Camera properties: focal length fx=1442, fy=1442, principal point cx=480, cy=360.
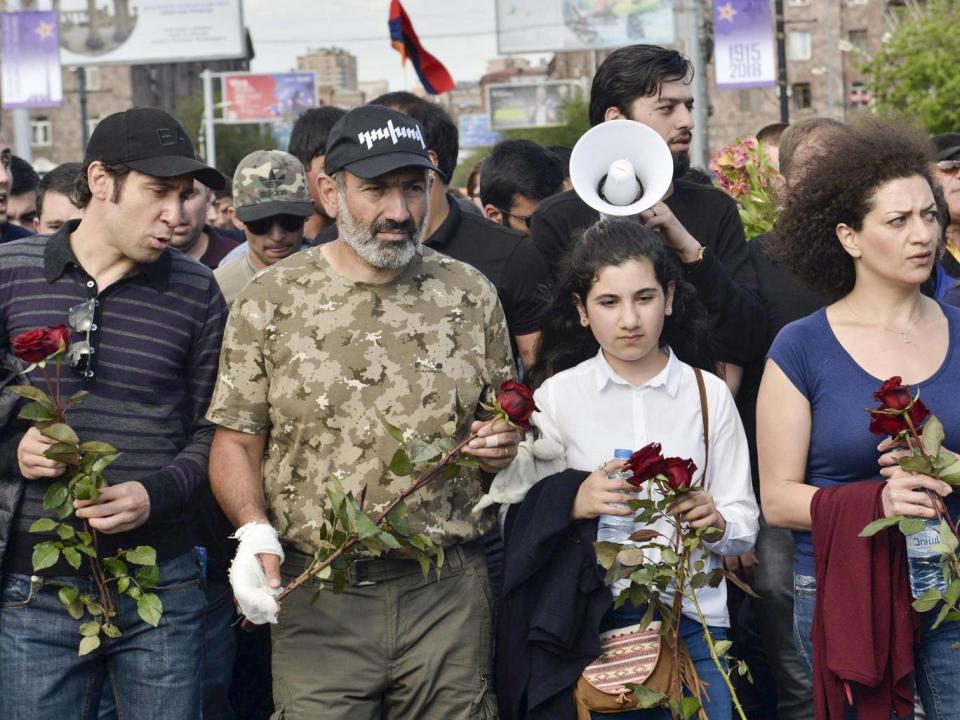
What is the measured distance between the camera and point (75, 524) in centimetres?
385

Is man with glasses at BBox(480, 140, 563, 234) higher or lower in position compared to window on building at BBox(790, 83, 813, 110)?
lower

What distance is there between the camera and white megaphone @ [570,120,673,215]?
179 inches

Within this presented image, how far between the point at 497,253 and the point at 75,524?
69.4 inches

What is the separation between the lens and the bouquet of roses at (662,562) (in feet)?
11.8

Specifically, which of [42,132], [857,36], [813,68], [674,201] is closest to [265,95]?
[42,132]

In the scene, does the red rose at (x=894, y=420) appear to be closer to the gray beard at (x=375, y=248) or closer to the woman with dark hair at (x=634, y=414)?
the woman with dark hair at (x=634, y=414)

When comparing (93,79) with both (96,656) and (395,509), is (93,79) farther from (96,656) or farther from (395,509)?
(395,509)

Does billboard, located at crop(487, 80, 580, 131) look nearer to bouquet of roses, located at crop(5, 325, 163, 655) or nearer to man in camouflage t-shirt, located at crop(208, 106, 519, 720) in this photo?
man in camouflage t-shirt, located at crop(208, 106, 519, 720)

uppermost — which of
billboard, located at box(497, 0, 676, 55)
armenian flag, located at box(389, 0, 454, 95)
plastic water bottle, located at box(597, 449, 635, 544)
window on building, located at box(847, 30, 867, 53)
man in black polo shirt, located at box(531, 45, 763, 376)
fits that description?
window on building, located at box(847, 30, 867, 53)

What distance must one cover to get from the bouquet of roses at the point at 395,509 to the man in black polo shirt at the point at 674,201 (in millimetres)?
1322

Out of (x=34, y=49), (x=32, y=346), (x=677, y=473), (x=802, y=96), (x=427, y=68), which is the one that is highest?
(x=802, y=96)

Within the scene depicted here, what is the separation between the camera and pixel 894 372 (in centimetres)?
392

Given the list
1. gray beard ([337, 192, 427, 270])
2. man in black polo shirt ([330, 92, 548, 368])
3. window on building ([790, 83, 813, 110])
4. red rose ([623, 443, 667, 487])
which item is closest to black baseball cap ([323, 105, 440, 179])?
gray beard ([337, 192, 427, 270])

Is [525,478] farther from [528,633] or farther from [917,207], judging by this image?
[917,207]
